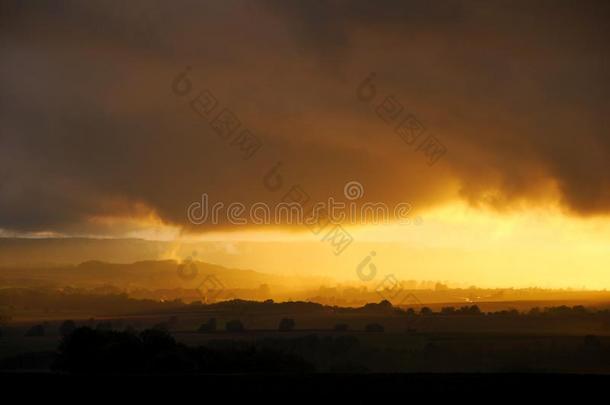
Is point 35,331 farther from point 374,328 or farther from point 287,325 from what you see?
point 374,328

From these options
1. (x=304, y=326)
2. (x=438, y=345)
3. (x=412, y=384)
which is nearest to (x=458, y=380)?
(x=412, y=384)

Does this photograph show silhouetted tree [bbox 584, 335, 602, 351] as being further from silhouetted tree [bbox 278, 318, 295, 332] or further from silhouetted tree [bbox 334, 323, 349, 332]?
silhouetted tree [bbox 278, 318, 295, 332]

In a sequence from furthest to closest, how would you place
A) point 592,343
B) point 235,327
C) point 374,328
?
1. point 235,327
2. point 374,328
3. point 592,343

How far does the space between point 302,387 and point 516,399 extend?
8829 mm

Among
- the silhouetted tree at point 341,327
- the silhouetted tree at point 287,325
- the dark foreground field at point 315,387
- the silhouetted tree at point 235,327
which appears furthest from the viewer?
the silhouetted tree at point 235,327

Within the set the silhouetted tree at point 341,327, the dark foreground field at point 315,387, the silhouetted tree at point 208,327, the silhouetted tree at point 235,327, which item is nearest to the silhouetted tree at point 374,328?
the silhouetted tree at point 341,327

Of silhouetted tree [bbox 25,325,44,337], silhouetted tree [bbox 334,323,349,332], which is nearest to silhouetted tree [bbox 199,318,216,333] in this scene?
silhouetted tree [bbox 334,323,349,332]

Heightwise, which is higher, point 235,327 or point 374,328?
point 235,327

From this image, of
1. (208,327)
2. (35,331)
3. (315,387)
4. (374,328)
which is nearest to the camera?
(315,387)

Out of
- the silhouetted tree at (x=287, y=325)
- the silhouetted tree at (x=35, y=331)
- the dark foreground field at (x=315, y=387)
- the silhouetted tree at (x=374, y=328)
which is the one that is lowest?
the dark foreground field at (x=315, y=387)

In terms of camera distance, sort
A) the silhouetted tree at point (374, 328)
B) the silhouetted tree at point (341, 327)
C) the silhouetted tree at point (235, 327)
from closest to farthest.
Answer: the silhouetted tree at point (374, 328) → the silhouetted tree at point (341, 327) → the silhouetted tree at point (235, 327)

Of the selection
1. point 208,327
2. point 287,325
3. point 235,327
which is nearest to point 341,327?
point 287,325

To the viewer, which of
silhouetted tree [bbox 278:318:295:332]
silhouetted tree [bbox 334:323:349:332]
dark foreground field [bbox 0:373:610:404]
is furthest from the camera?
silhouetted tree [bbox 278:318:295:332]

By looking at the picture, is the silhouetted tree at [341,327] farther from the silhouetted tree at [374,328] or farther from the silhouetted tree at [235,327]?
the silhouetted tree at [235,327]
